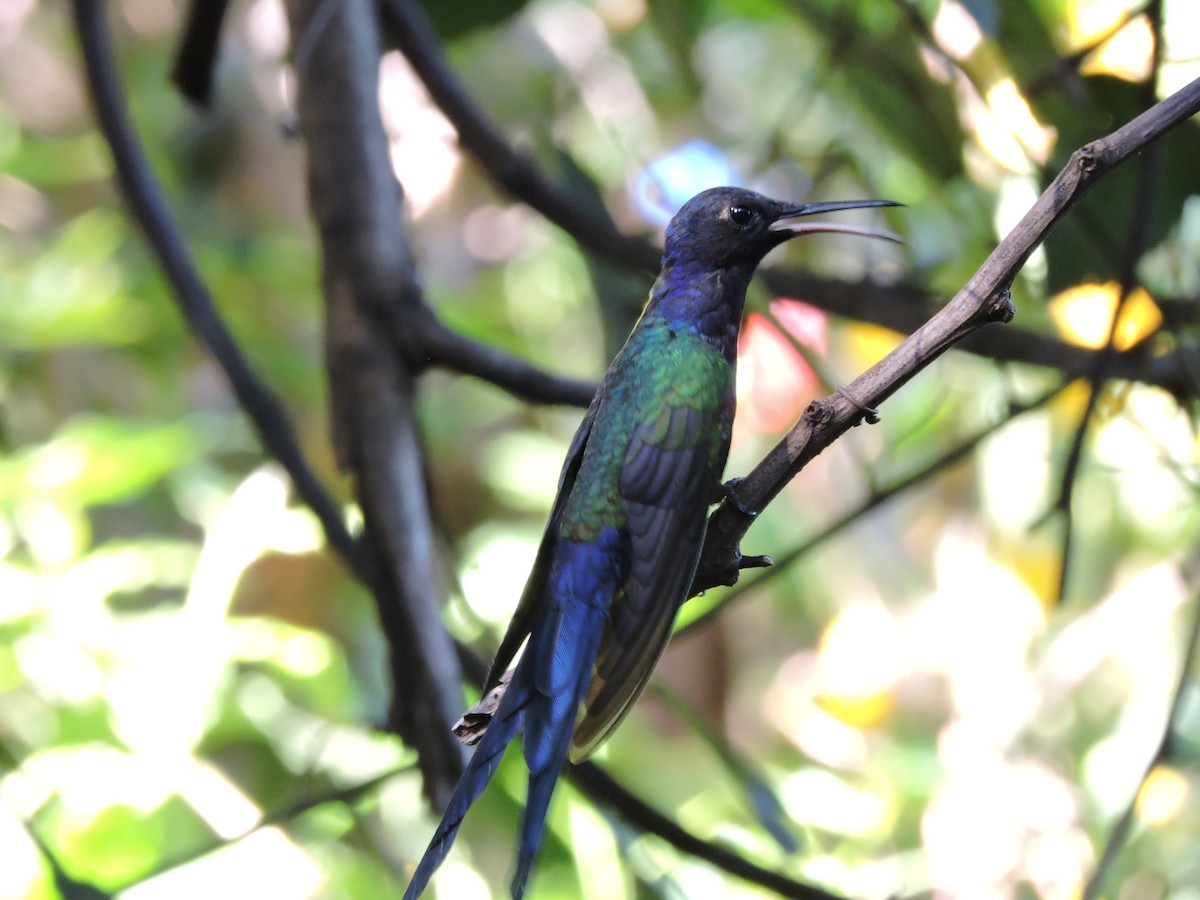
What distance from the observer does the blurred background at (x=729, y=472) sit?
7.32 feet

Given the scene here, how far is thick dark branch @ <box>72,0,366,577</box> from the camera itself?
2.03 meters

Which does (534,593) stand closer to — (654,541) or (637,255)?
(654,541)

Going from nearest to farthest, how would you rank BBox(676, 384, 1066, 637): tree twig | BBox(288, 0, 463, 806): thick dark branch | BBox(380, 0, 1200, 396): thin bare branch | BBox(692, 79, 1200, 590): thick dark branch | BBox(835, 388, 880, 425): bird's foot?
BBox(692, 79, 1200, 590): thick dark branch → BBox(835, 388, 880, 425): bird's foot → BBox(288, 0, 463, 806): thick dark branch → BBox(676, 384, 1066, 637): tree twig → BBox(380, 0, 1200, 396): thin bare branch

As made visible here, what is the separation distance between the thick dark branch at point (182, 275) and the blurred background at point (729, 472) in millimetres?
202

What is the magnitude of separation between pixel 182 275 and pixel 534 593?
1.11m

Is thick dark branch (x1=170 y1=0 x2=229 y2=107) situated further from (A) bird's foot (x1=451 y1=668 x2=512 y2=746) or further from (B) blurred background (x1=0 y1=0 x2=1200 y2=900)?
(A) bird's foot (x1=451 y1=668 x2=512 y2=746)

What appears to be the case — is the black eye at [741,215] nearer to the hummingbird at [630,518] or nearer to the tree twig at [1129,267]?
the hummingbird at [630,518]

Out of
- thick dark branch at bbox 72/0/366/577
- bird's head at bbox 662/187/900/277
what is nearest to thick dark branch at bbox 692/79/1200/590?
bird's head at bbox 662/187/900/277

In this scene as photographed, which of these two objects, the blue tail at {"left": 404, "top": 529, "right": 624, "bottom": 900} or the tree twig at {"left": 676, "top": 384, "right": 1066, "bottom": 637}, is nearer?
the blue tail at {"left": 404, "top": 529, "right": 624, "bottom": 900}

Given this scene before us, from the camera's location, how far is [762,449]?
13.1 feet

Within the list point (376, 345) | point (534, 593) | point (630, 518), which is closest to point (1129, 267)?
point (630, 518)

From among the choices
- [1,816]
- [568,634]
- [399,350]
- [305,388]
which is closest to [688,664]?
[305,388]

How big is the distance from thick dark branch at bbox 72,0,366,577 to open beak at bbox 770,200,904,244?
858 millimetres

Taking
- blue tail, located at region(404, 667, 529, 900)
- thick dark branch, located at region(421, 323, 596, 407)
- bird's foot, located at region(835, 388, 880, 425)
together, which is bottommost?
blue tail, located at region(404, 667, 529, 900)
